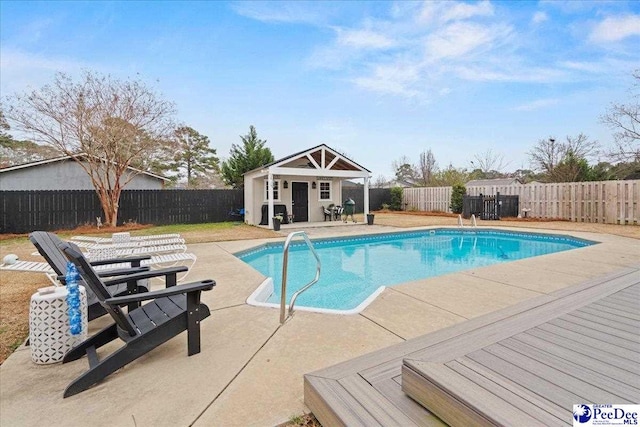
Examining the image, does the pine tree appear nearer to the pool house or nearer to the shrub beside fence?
the shrub beside fence

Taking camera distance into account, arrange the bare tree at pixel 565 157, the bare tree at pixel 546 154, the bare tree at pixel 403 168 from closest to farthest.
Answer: the bare tree at pixel 565 157, the bare tree at pixel 546 154, the bare tree at pixel 403 168

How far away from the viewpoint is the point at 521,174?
1281 inches

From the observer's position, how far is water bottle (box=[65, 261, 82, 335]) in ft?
7.98

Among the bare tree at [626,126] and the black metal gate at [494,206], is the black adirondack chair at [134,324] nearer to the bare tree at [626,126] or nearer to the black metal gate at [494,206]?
the black metal gate at [494,206]

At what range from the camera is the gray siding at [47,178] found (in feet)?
51.5

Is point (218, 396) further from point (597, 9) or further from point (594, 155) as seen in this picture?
point (594, 155)

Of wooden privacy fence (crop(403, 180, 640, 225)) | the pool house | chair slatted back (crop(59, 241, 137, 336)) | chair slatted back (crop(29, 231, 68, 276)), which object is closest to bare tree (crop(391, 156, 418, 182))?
wooden privacy fence (crop(403, 180, 640, 225))

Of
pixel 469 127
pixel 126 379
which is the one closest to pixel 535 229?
pixel 469 127

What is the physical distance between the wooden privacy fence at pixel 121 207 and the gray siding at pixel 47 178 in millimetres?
5015

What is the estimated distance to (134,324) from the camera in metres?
2.41

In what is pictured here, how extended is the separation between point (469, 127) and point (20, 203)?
2392 cm

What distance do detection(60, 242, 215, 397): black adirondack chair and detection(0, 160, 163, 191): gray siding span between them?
18365 millimetres

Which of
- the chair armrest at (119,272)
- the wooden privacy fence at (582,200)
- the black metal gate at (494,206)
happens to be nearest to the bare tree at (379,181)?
the wooden privacy fence at (582,200)

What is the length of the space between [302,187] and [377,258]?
7.82 m
